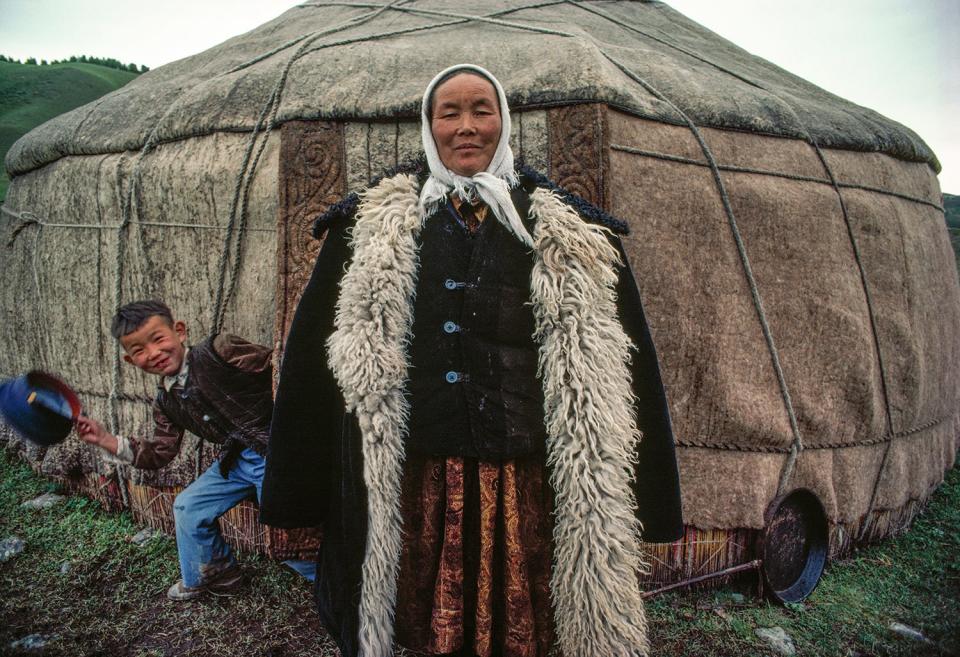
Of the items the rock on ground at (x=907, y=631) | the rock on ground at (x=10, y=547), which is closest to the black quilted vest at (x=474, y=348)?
the rock on ground at (x=907, y=631)

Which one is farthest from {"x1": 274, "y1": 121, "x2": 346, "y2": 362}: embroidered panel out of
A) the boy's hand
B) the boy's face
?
the boy's hand

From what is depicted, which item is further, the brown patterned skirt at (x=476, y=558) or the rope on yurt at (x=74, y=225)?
the rope on yurt at (x=74, y=225)

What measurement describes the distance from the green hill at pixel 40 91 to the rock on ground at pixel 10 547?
705 centimetres

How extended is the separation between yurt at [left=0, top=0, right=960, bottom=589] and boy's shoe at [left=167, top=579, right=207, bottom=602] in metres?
0.33

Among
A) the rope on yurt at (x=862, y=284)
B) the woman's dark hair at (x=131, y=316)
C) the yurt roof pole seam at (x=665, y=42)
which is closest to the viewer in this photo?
the woman's dark hair at (x=131, y=316)

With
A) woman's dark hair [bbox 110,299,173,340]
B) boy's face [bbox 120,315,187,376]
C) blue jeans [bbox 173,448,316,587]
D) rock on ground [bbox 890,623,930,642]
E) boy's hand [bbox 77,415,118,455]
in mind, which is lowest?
rock on ground [bbox 890,623,930,642]

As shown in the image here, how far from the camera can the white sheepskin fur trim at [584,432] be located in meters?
1.28

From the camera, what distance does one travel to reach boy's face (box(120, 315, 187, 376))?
6.10 feet

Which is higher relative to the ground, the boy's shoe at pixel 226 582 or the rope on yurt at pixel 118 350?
the rope on yurt at pixel 118 350

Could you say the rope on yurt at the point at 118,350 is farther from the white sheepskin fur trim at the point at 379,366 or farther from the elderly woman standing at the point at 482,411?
the white sheepskin fur trim at the point at 379,366

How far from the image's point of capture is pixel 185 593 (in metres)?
2.15

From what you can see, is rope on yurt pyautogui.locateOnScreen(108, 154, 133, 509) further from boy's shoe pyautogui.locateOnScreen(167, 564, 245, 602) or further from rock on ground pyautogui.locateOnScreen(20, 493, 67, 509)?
boy's shoe pyautogui.locateOnScreen(167, 564, 245, 602)

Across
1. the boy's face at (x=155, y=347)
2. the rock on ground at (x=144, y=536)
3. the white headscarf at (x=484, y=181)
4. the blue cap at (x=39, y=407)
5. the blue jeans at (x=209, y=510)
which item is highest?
the white headscarf at (x=484, y=181)

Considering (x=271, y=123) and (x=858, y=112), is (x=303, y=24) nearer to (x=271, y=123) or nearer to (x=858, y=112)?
(x=271, y=123)
